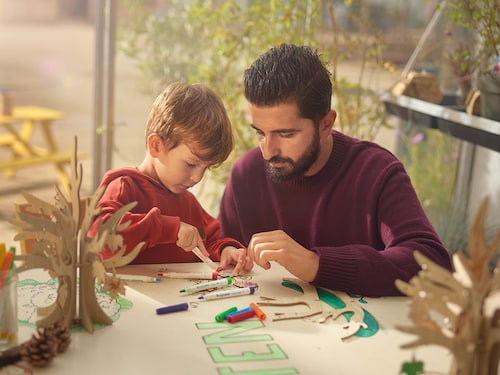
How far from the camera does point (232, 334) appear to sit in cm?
118

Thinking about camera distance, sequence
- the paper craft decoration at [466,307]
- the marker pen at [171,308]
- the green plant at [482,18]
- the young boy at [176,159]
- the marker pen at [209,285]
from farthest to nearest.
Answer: the green plant at [482,18]
the young boy at [176,159]
the marker pen at [209,285]
the marker pen at [171,308]
the paper craft decoration at [466,307]

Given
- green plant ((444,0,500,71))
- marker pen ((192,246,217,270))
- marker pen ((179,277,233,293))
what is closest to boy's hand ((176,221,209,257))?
marker pen ((192,246,217,270))

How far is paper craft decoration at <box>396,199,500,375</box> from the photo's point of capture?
0.91 m

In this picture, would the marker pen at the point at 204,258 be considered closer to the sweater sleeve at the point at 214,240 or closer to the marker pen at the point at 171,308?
the sweater sleeve at the point at 214,240

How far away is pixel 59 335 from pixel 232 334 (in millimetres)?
293

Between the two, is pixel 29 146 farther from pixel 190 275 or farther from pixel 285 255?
pixel 285 255

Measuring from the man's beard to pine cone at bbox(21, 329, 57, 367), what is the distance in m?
0.76

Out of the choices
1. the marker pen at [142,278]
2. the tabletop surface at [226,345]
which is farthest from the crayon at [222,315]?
the marker pen at [142,278]

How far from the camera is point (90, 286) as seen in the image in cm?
118

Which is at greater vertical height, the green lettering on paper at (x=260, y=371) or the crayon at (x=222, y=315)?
the green lettering on paper at (x=260, y=371)

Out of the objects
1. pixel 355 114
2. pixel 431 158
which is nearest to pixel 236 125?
pixel 355 114

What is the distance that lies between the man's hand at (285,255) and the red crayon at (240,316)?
6.0 inches

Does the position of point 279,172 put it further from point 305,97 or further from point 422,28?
point 422,28

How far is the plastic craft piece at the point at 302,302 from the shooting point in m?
1.27
